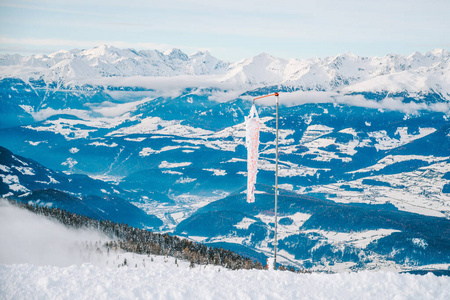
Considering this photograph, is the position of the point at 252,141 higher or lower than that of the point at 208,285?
higher

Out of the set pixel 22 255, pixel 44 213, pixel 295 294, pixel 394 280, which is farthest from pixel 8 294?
pixel 44 213

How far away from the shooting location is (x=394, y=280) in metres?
41.3

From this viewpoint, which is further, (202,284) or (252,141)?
(252,141)

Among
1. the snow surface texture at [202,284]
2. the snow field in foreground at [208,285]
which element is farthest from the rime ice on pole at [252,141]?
the snow field in foreground at [208,285]

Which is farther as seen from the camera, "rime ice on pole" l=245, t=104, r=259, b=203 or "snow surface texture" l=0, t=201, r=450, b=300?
"rime ice on pole" l=245, t=104, r=259, b=203

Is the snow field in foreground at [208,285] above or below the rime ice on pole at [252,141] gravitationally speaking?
below

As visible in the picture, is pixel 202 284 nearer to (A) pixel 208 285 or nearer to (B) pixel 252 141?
(A) pixel 208 285

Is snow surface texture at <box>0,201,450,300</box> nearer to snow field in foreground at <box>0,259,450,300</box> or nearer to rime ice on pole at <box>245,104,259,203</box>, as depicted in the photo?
snow field in foreground at <box>0,259,450,300</box>

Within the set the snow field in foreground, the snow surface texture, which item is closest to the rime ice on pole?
the snow surface texture

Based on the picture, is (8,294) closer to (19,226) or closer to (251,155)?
(251,155)

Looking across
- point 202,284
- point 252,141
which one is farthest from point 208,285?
point 252,141

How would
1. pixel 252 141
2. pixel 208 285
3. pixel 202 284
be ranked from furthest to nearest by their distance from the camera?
pixel 252 141
pixel 202 284
pixel 208 285

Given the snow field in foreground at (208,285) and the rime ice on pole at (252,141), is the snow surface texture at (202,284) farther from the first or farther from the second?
the rime ice on pole at (252,141)

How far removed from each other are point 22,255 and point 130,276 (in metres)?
60.2
